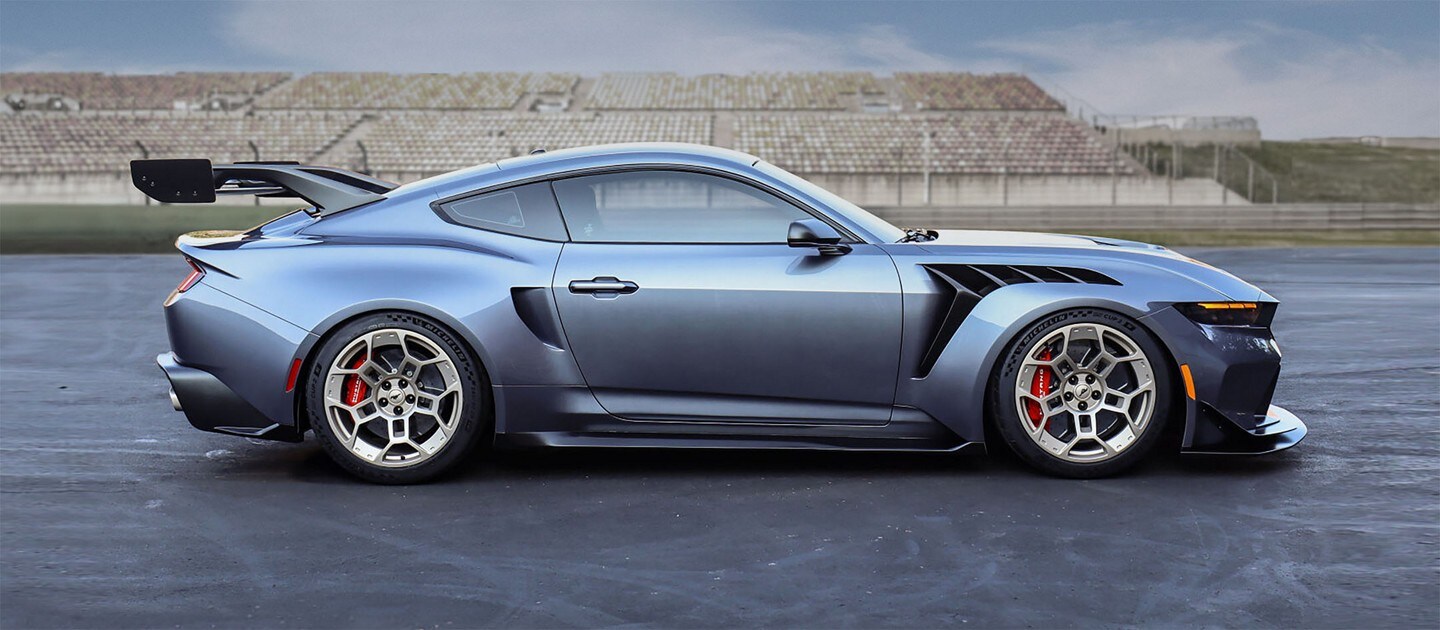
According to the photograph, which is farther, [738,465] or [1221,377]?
[738,465]

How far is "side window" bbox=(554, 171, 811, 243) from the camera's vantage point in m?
4.65

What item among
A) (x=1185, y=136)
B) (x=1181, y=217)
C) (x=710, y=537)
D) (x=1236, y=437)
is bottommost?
(x=1181, y=217)

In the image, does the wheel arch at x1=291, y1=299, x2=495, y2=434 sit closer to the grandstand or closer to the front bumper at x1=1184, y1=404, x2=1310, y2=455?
the front bumper at x1=1184, y1=404, x2=1310, y2=455

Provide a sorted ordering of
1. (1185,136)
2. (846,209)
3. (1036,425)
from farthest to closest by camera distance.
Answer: (1185,136), (846,209), (1036,425)

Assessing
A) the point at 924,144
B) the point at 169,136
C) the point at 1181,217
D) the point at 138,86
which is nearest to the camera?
the point at 1181,217

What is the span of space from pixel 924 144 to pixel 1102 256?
4579 cm

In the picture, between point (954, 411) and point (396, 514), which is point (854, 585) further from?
point (396, 514)

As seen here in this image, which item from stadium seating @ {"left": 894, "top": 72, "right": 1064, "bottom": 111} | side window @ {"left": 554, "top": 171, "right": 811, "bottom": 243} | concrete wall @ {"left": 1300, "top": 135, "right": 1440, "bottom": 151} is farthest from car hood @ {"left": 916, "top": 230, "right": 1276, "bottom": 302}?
concrete wall @ {"left": 1300, "top": 135, "right": 1440, "bottom": 151}

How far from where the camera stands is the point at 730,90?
64188mm

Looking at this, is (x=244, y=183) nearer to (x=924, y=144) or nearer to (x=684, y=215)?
(x=684, y=215)

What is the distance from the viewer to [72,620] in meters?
3.12

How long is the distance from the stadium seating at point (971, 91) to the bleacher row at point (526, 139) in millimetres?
2008

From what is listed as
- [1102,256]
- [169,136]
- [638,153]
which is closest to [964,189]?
[169,136]

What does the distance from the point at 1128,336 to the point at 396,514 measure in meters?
2.67
